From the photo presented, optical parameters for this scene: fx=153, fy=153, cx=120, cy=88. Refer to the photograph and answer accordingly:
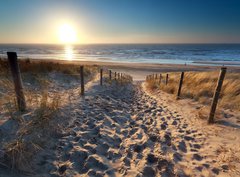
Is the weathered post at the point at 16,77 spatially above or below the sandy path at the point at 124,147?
above

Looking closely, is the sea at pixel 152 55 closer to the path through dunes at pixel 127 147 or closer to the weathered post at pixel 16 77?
the path through dunes at pixel 127 147

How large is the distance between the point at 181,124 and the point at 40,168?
4.03 m

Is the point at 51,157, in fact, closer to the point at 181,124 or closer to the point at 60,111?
the point at 60,111

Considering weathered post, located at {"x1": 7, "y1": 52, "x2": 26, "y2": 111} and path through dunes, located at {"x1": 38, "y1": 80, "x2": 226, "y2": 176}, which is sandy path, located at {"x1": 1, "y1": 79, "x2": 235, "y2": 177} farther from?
weathered post, located at {"x1": 7, "y1": 52, "x2": 26, "y2": 111}

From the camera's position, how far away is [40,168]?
2.61 m

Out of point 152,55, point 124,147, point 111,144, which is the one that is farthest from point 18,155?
point 152,55

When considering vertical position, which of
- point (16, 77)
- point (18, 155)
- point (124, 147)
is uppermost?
point (16, 77)

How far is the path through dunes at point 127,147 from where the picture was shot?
9.21 feet

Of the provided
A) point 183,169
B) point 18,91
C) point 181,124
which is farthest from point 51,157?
point 181,124

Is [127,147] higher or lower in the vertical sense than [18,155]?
lower

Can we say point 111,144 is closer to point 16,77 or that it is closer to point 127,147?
point 127,147

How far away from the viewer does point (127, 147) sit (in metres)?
3.49

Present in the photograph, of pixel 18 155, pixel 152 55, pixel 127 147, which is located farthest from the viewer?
pixel 152 55

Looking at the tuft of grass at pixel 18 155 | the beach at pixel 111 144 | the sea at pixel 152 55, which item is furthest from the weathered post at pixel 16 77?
the sea at pixel 152 55
